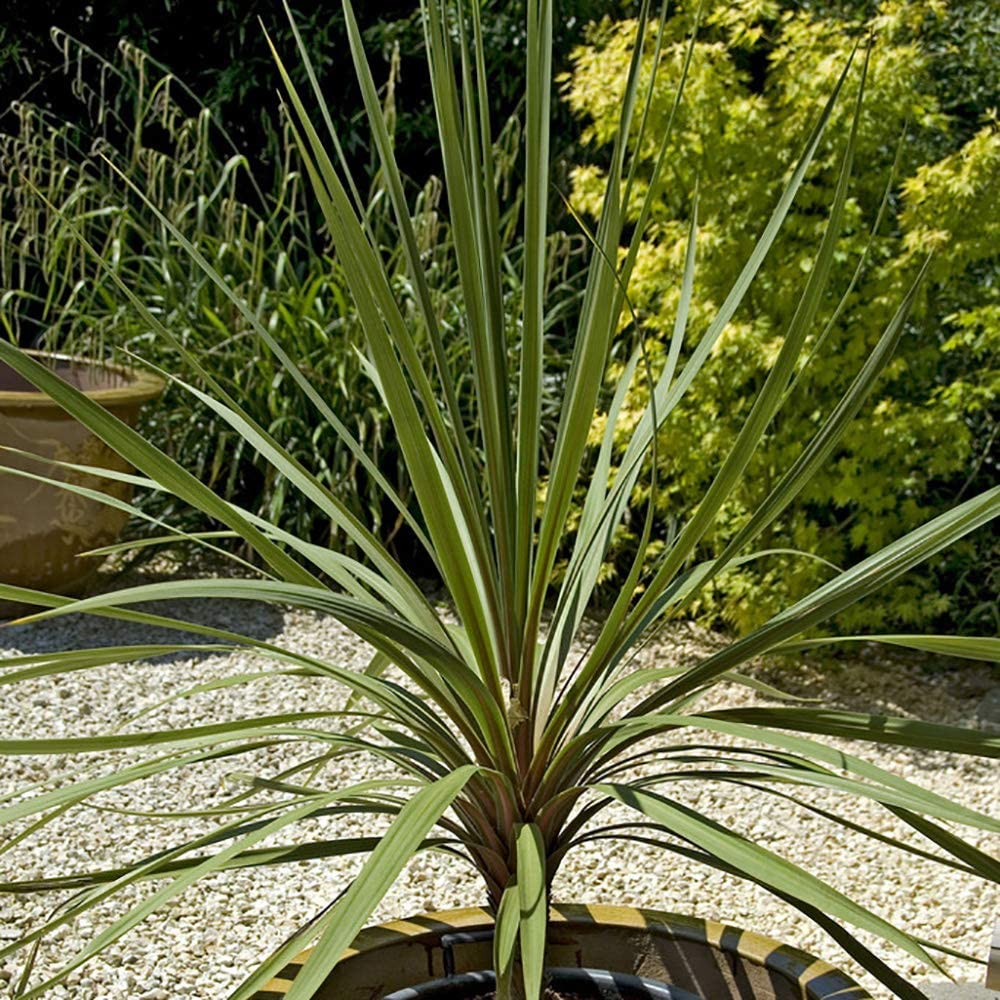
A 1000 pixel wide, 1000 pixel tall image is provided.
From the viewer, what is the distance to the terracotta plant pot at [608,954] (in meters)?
1.52

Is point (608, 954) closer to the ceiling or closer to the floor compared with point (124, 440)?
closer to the floor

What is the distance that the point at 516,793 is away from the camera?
1.39 meters

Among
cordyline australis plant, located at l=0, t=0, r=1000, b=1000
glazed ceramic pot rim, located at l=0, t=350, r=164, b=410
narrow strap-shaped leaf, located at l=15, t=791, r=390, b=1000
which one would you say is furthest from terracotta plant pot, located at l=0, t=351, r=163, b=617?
narrow strap-shaped leaf, located at l=15, t=791, r=390, b=1000

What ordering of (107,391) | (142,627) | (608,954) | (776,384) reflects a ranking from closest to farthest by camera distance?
1. (776,384)
2. (608,954)
3. (107,391)
4. (142,627)

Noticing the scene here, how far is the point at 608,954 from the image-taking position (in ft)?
5.27

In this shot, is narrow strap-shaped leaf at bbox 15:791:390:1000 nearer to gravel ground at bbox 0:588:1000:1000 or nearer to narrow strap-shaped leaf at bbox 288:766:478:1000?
narrow strap-shaped leaf at bbox 288:766:478:1000

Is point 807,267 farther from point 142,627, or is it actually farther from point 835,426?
point 835,426

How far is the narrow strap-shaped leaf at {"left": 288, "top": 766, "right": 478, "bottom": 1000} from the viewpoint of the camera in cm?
102

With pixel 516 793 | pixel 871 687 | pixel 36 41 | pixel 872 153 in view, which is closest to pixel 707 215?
pixel 872 153

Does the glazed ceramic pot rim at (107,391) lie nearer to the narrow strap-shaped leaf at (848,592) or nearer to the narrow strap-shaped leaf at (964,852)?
the narrow strap-shaped leaf at (848,592)

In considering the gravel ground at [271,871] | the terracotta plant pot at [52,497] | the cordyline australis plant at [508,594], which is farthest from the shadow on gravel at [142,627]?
the cordyline australis plant at [508,594]

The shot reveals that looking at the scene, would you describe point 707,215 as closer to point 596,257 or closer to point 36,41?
point 596,257

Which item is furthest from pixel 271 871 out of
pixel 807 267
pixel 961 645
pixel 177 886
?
pixel 807 267

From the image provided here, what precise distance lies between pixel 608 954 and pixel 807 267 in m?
2.83
